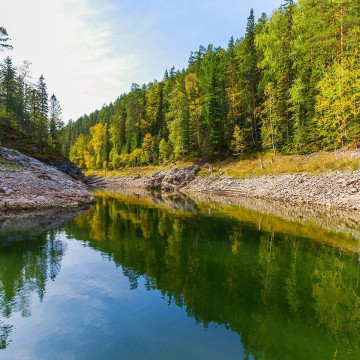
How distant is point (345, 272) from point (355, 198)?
15472 millimetres

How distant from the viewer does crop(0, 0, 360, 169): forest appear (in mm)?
30984

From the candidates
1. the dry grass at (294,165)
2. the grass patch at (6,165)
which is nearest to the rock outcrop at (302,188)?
the dry grass at (294,165)

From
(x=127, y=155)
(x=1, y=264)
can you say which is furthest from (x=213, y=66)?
(x=1, y=264)

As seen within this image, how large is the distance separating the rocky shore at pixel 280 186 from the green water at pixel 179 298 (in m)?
10.7

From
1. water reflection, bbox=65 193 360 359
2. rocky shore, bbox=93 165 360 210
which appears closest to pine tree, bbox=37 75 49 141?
rocky shore, bbox=93 165 360 210

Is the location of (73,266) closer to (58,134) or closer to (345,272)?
(345,272)

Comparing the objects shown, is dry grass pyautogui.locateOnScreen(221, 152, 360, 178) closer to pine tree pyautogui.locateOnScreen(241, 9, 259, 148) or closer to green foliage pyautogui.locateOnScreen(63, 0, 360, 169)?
green foliage pyautogui.locateOnScreen(63, 0, 360, 169)

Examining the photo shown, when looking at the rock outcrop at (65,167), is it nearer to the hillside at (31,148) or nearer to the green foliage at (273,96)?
the hillside at (31,148)

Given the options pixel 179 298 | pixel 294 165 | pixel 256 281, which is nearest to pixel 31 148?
pixel 294 165

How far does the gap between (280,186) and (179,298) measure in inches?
1095

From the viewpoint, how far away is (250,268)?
10398 mm

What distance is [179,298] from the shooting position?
26.2ft

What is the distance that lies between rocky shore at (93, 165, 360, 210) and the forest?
685 centimetres

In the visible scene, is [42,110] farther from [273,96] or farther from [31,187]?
[273,96]
